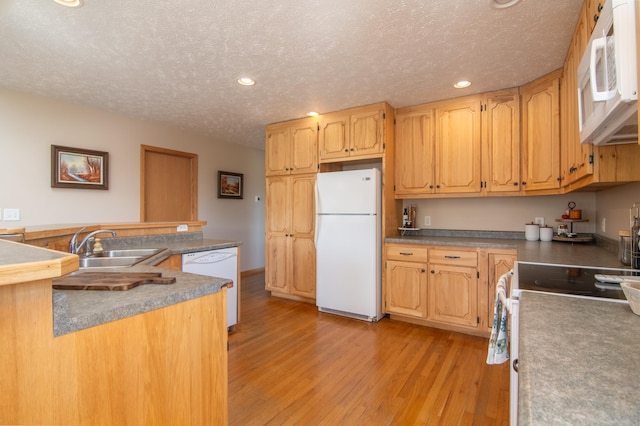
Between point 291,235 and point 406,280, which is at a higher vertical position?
point 291,235

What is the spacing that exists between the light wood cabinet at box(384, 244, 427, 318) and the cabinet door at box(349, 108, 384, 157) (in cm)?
102

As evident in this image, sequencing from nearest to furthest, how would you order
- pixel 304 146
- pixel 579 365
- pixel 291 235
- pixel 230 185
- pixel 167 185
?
pixel 579 365 → pixel 304 146 → pixel 291 235 → pixel 167 185 → pixel 230 185

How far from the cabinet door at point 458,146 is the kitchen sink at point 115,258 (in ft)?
8.77

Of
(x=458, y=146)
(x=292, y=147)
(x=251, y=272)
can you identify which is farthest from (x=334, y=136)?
(x=251, y=272)

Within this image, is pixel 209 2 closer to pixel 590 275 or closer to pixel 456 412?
pixel 590 275

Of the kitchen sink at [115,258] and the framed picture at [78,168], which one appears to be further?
the framed picture at [78,168]

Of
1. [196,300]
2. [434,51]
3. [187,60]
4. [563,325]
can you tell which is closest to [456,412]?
[563,325]

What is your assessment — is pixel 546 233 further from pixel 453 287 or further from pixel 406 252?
pixel 406 252

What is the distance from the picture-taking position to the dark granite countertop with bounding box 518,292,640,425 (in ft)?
1.56

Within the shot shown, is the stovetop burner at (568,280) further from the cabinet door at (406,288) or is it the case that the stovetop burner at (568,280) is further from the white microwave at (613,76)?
the cabinet door at (406,288)

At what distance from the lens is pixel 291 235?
3.85 m

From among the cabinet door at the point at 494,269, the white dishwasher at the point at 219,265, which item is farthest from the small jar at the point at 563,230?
the white dishwasher at the point at 219,265

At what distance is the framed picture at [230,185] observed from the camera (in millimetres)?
4809

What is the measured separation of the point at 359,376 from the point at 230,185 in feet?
11.9
